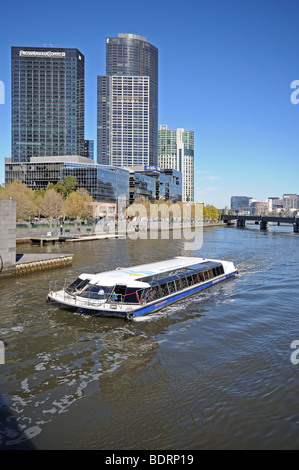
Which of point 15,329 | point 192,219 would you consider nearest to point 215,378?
point 15,329

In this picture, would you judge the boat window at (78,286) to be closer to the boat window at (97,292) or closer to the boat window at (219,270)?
the boat window at (97,292)

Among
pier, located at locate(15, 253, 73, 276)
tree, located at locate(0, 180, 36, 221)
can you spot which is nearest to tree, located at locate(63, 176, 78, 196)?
tree, located at locate(0, 180, 36, 221)

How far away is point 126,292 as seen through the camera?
24859 mm

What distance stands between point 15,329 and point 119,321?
6383mm

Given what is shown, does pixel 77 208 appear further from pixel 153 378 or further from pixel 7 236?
pixel 153 378

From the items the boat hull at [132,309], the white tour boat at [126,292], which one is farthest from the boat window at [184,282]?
the boat hull at [132,309]

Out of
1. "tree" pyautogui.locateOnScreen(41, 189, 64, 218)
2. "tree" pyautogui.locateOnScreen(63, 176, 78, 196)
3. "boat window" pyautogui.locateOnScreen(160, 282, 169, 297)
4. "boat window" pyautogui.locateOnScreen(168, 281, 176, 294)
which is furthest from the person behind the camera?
"tree" pyautogui.locateOnScreen(63, 176, 78, 196)

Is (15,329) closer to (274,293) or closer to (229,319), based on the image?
(229,319)

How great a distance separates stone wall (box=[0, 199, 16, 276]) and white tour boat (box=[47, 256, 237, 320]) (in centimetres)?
1318

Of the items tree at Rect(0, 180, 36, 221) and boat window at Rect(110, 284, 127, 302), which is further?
tree at Rect(0, 180, 36, 221)

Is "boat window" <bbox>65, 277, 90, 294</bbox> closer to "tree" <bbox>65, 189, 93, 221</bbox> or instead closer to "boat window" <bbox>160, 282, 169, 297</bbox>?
"boat window" <bbox>160, 282, 169, 297</bbox>

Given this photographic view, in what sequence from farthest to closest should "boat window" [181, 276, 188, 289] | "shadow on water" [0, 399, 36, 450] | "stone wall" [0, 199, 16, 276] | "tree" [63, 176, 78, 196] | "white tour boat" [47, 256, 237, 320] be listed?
"tree" [63, 176, 78, 196]
"stone wall" [0, 199, 16, 276]
"boat window" [181, 276, 188, 289]
"white tour boat" [47, 256, 237, 320]
"shadow on water" [0, 399, 36, 450]

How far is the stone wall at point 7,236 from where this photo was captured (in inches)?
1462

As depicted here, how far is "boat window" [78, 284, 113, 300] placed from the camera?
80.6 ft
